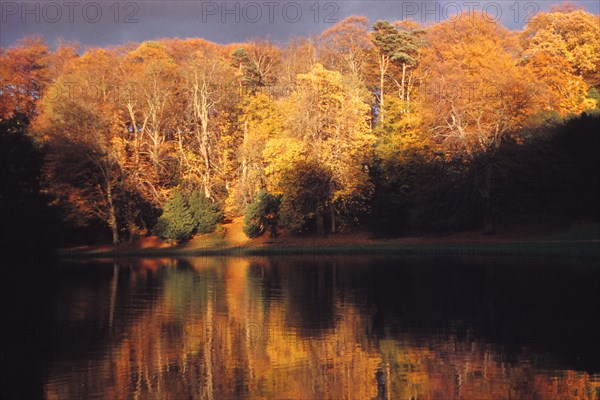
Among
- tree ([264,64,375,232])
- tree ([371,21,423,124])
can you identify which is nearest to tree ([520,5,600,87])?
tree ([371,21,423,124])

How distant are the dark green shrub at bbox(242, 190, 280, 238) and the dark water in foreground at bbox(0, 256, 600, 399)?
19.6 m

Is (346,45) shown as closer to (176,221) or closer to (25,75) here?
(176,221)

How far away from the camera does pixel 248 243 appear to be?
51188mm

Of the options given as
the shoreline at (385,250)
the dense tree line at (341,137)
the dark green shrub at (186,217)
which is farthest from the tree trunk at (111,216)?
the dark green shrub at (186,217)

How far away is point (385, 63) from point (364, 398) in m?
54.2

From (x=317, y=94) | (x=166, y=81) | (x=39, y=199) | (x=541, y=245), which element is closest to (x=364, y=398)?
(x=39, y=199)

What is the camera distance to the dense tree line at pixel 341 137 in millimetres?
46375

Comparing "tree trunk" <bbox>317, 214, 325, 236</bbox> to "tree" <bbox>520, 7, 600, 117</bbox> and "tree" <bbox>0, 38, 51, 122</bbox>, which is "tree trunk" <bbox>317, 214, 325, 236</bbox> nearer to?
"tree" <bbox>520, 7, 600, 117</bbox>

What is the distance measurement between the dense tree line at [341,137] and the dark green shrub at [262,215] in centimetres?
14

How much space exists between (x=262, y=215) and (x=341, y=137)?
26.1 ft

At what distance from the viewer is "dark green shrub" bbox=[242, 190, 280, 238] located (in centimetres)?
5072

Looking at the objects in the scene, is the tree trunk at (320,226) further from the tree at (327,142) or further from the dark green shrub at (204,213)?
the dark green shrub at (204,213)

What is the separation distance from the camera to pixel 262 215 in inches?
1997

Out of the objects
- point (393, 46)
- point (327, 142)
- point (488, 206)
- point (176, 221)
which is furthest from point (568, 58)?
point (176, 221)
